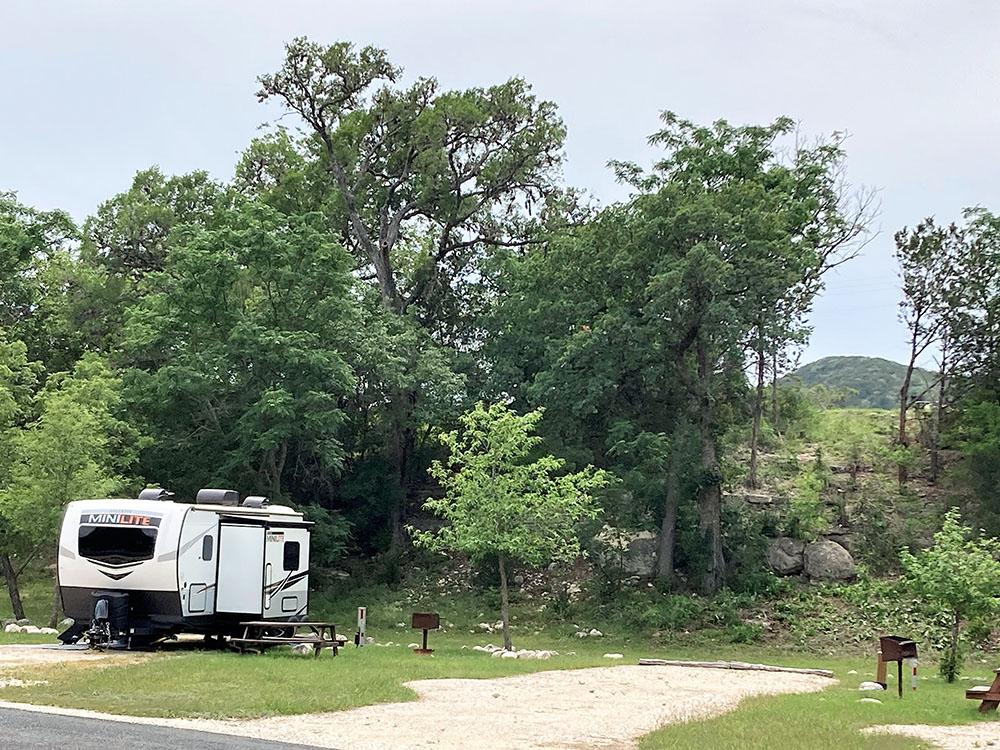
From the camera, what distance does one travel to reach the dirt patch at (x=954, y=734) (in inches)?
419

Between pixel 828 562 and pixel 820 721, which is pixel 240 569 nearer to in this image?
pixel 820 721

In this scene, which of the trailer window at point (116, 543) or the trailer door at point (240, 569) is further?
the trailer door at point (240, 569)

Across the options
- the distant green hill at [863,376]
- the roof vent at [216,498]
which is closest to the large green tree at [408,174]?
the roof vent at [216,498]

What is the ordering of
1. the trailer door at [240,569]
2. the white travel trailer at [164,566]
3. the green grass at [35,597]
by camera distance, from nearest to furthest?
the white travel trailer at [164,566] < the trailer door at [240,569] < the green grass at [35,597]

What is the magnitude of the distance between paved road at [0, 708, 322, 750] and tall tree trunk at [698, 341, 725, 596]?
22.4 meters

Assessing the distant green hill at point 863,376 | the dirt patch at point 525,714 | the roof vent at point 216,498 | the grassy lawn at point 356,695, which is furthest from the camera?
the distant green hill at point 863,376

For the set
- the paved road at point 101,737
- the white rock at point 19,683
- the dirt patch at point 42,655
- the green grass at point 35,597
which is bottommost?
the green grass at point 35,597

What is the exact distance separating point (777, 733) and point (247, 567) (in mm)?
11270

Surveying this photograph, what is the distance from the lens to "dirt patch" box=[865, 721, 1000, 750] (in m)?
10.6

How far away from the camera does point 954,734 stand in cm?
1141

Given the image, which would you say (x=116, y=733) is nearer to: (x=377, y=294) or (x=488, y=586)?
(x=488, y=586)

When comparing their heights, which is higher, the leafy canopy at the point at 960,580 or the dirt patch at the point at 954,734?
the leafy canopy at the point at 960,580

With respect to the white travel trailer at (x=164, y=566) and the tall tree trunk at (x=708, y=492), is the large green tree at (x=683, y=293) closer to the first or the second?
the tall tree trunk at (x=708, y=492)

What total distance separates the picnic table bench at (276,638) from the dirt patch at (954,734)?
10183 mm
